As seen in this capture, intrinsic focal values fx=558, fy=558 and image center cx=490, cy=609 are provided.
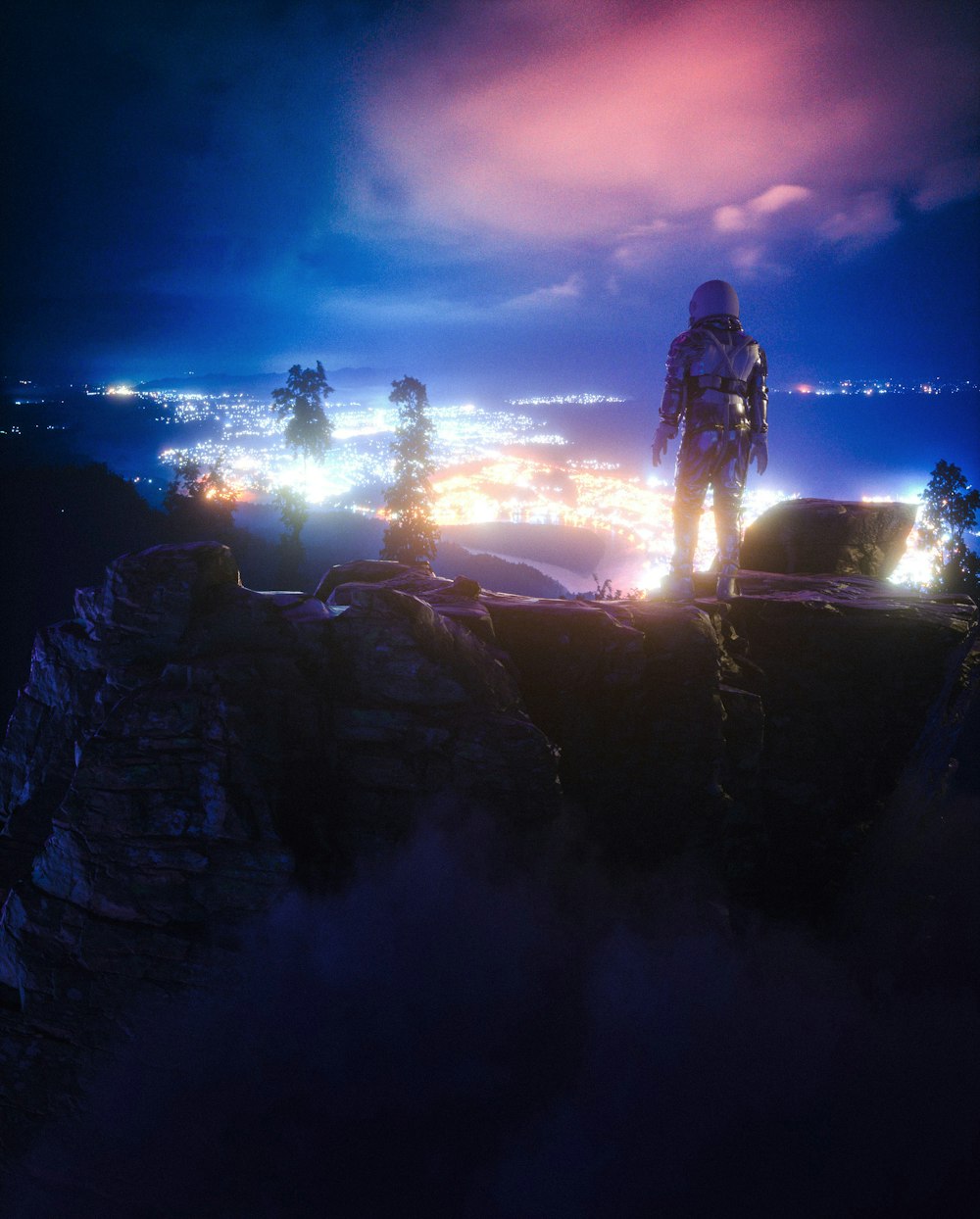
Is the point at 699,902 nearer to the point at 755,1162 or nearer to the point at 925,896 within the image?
the point at 755,1162

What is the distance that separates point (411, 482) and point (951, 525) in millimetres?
26556

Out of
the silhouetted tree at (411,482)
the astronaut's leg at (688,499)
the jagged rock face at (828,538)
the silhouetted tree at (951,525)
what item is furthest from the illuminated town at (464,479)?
the jagged rock face at (828,538)

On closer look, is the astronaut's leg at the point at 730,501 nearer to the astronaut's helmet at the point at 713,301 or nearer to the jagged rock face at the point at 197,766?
the astronaut's helmet at the point at 713,301

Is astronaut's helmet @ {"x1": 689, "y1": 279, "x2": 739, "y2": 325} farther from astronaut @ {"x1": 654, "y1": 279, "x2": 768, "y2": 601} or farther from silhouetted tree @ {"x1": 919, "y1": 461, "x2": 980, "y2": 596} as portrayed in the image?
silhouetted tree @ {"x1": 919, "y1": 461, "x2": 980, "y2": 596}

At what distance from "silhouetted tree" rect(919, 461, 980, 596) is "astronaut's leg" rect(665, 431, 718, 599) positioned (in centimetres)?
2498

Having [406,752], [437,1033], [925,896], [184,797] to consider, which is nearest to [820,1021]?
[925,896]

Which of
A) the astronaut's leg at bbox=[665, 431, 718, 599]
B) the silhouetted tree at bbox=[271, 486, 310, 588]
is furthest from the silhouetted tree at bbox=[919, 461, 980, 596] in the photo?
the silhouetted tree at bbox=[271, 486, 310, 588]

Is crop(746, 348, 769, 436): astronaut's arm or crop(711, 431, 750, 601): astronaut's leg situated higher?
crop(746, 348, 769, 436): astronaut's arm

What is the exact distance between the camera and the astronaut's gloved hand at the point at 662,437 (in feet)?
29.2

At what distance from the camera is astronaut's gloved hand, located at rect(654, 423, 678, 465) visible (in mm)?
8914

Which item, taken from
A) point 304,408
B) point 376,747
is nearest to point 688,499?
point 376,747

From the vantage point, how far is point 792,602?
325 inches

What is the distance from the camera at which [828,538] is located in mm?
10883

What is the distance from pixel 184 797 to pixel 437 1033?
358 cm
